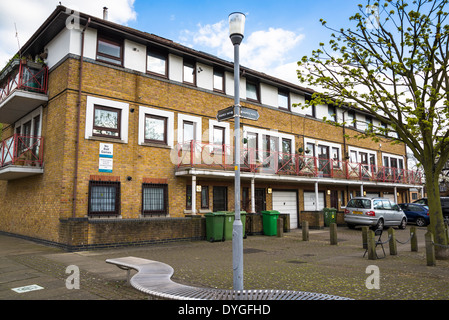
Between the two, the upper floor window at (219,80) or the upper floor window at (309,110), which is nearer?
the upper floor window at (219,80)

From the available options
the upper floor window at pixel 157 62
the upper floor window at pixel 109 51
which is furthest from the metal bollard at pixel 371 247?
the upper floor window at pixel 109 51

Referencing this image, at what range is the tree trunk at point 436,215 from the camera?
9.10 meters

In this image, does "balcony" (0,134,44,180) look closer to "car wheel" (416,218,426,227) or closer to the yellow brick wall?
the yellow brick wall

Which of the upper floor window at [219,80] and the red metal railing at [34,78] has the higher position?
the upper floor window at [219,80]

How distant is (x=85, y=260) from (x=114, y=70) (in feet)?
24.1

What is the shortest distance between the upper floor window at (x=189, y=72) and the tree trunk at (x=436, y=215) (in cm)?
997

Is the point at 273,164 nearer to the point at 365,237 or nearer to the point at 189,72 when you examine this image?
the point at 189,72

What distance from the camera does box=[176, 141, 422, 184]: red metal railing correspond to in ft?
47.0

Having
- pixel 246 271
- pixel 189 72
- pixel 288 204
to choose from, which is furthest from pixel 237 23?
pixel 288 204

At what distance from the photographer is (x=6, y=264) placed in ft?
26.5

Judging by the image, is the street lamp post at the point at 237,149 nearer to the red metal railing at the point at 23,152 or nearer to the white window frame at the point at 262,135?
the red metal railing at the point at 23,152

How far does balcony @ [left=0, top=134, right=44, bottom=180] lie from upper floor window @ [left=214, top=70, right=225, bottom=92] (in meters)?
7.96

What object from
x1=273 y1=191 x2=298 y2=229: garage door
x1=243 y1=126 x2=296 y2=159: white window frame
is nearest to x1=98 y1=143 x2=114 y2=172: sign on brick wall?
x1=243 y1=126 x2=296 y2=159: white window frame
